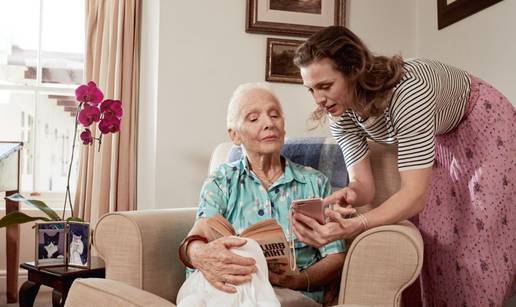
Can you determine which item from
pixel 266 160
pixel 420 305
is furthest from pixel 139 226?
pixel 420 305

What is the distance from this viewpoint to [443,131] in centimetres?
188

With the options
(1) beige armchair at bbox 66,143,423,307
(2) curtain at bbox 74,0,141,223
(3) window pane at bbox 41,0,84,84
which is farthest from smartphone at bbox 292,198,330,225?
(3) window pane at bbox 41,0,84,84

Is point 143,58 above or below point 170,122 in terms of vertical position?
above

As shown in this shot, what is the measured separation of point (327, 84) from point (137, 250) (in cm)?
71

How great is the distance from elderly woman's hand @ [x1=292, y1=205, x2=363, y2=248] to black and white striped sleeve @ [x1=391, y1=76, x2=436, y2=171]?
23 cm

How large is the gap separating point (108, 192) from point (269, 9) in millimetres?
1372

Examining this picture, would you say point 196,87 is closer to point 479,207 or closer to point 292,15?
point 292,15

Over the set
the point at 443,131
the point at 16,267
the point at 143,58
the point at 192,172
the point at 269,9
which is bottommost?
the point at 16,267

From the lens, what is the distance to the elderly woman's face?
183 centimetres

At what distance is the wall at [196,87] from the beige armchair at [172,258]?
26.9 inches

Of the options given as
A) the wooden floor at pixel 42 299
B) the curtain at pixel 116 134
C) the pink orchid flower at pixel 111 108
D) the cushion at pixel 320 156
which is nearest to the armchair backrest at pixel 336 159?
the cushion at pixel 320 156

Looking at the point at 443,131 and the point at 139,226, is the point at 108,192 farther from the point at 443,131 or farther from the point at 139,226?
the point at 443,131

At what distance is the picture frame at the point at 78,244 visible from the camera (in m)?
2.30

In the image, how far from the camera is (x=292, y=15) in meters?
3.21
